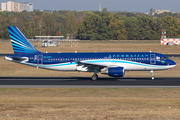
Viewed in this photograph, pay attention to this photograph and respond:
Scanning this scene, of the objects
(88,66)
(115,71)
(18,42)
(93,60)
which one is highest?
(18,42)

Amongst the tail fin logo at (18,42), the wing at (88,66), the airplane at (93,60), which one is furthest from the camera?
the tail fin logo at (18,42)

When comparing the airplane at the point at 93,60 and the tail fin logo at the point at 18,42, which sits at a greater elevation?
the tail fin logo at the point at 18,42

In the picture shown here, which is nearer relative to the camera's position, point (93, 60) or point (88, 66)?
point (88, 66)

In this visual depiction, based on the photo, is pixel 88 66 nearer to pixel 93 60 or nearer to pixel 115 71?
pixel 93 60

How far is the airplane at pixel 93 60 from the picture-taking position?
4091 cm

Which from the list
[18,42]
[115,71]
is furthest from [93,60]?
[18,42]

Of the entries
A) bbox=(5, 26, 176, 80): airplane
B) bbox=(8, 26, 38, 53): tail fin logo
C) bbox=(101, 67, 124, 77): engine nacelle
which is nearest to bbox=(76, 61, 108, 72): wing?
bbox=(5, 26, 176, 80): airplane

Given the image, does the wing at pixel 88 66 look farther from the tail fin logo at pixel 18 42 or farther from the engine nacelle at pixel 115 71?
the tail fin logo at pixel 18 42

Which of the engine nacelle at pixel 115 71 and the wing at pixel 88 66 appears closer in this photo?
the engine nacelle at pixel 115 71

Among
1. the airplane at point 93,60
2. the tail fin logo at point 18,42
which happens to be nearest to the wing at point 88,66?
the airplane at point 93,60

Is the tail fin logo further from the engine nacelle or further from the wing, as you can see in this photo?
the engine nacelle

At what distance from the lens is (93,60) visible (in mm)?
41312

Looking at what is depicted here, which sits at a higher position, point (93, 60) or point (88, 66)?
point (93, 60)

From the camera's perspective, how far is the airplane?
134 ft
